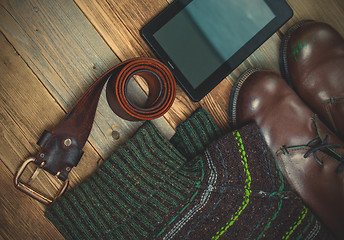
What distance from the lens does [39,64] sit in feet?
2.41

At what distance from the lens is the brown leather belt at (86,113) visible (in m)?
0.67

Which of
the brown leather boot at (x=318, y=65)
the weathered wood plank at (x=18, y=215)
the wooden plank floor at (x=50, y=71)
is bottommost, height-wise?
the brown leather boot at (x=318, y=65)

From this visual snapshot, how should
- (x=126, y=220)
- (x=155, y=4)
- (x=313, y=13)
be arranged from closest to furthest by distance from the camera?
1. (x=126, y=220)
2. (x=155, y=4)
3. (x=313, y=13)

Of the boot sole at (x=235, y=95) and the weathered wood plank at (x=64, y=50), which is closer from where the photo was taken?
the weathered wood plank at (x=64, y=50)

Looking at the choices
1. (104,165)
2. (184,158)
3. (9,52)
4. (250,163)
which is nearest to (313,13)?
(250,163)

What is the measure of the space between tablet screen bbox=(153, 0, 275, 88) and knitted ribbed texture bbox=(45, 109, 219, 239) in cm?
24

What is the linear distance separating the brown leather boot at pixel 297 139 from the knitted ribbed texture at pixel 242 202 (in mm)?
50

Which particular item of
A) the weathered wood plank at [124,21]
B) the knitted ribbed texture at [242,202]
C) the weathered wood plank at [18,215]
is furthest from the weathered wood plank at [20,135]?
the knitted ribbed texture at [242,202]

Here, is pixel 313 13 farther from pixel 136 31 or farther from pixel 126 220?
pixel 126 220

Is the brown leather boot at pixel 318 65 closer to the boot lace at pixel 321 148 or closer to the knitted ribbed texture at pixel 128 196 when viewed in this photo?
the boot lace at pixel 321 148

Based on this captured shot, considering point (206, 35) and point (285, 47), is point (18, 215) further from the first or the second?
point (285, 47)

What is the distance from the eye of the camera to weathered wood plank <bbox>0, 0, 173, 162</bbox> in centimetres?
72

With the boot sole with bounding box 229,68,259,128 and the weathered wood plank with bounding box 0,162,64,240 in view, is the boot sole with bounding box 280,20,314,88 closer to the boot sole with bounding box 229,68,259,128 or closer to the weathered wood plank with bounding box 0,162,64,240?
the boot sole with bounding box 229,68,259,128

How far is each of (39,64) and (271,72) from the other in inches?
29.2
